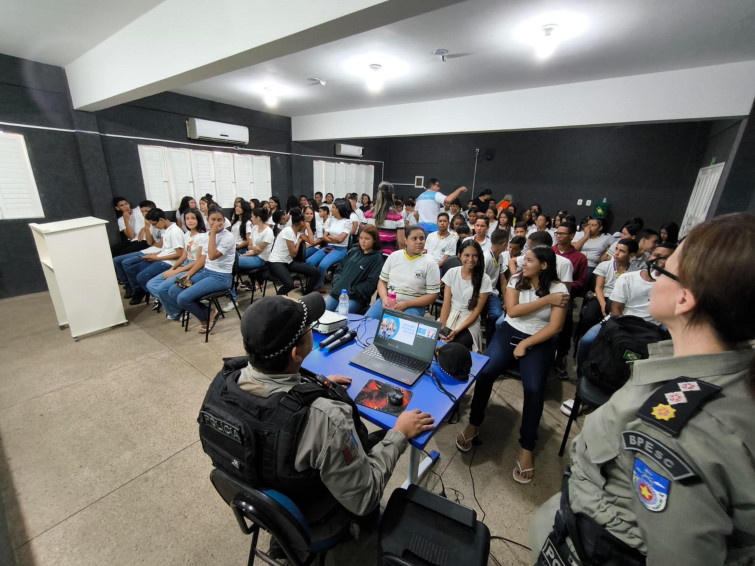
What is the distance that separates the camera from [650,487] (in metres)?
0.62

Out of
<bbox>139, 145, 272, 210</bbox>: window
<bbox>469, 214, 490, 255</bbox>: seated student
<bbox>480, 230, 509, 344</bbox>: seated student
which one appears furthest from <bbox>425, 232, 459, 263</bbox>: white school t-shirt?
<bbox>139, 145, 272, 210</bbox>: window

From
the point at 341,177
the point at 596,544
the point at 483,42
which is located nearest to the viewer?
the point at 596,544

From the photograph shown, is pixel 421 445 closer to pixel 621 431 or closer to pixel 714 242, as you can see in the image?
pixel 621 431

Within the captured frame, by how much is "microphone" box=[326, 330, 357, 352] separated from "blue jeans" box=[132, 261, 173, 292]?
10.8ft

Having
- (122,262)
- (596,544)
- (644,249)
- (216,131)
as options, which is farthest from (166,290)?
(644,249)

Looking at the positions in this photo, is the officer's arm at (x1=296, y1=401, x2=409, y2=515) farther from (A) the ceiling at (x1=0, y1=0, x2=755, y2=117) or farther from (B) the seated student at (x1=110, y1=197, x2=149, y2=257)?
(B) the seated student at (x1=110, y1=197, x2=149, y2=257)

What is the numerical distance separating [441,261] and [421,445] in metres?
2.99

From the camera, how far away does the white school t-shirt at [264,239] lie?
4258 millimetres

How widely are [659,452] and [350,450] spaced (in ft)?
2.47

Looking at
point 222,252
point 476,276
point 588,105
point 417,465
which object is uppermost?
point 588,105

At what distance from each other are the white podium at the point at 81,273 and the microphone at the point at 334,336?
292 centimetres

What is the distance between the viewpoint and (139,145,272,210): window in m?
5.36

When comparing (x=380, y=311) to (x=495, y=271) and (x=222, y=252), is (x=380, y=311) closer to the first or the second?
(x=495, y=271)

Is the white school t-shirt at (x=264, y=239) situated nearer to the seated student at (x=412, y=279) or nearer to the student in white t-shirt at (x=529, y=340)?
the seated student at (x=412, y=279)
